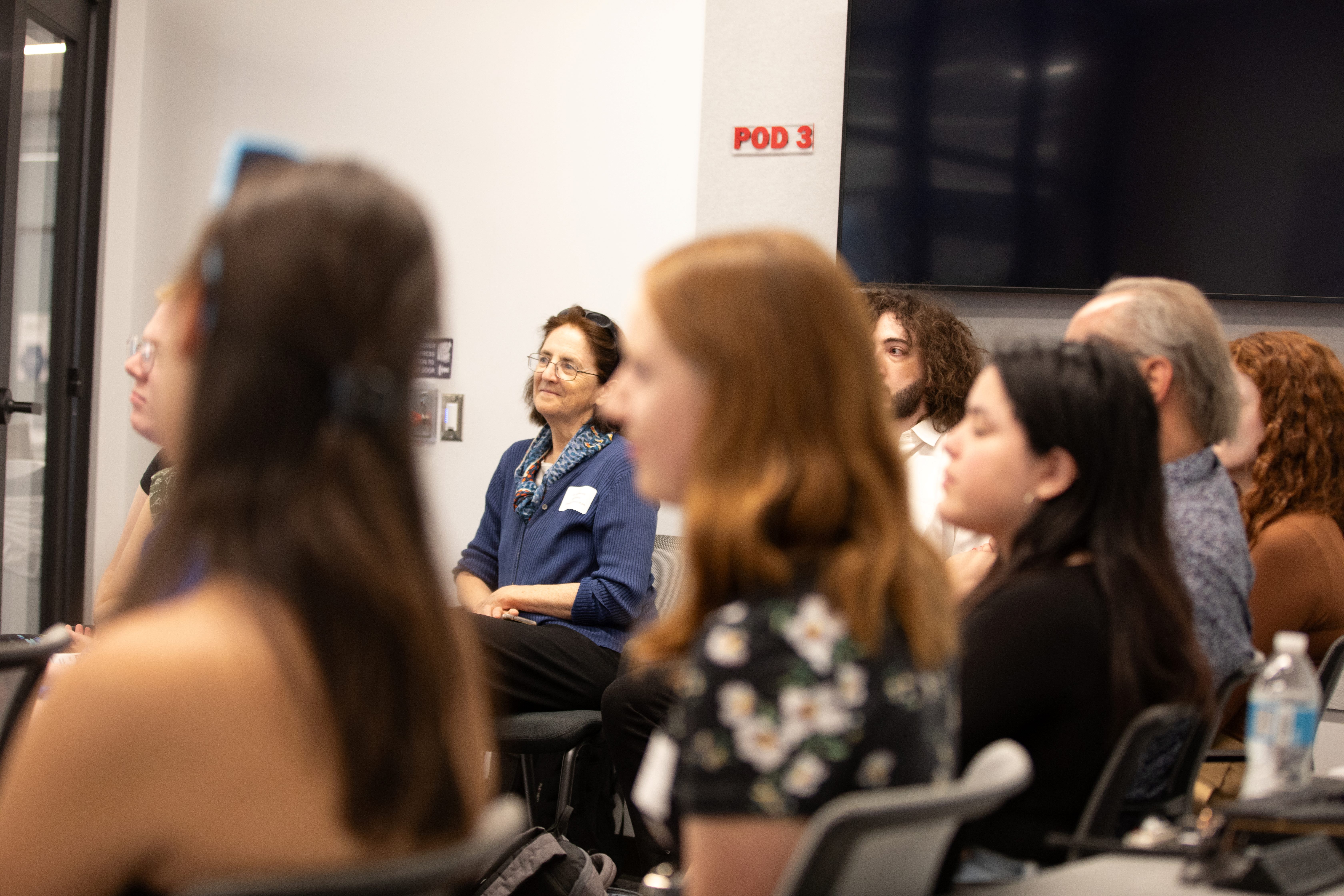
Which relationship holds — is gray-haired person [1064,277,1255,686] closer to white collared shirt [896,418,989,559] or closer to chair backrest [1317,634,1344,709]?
chair backrest [1317,634,1344,709]


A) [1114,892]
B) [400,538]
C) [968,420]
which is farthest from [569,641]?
[400,538]

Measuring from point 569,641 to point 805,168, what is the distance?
64.8 inches

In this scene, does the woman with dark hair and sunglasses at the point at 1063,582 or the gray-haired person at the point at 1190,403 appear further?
the gray-haired person at the point at 1190,403

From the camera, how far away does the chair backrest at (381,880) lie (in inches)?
29.4

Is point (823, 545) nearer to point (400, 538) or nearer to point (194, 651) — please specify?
point (400, 538)

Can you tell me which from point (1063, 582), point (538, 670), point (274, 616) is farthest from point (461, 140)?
point (274, 616)

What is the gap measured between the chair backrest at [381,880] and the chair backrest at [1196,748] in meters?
→ 1.16

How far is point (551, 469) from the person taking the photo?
333 cm

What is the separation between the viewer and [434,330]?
0.92 meters

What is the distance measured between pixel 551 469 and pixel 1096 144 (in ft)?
5.93

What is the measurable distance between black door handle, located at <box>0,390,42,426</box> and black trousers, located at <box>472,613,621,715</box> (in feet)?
5.74

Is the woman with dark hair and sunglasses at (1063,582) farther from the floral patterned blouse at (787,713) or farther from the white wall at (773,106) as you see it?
the white wall at (773,106)

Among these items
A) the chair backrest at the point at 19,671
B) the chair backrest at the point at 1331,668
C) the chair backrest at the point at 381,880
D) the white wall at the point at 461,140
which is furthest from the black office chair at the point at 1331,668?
the white wall at the point at 461,140

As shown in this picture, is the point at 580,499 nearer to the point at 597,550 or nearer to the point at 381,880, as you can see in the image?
the point at 597,550
